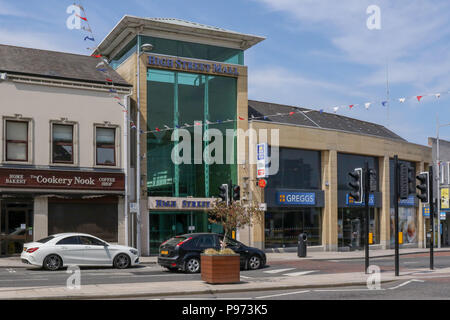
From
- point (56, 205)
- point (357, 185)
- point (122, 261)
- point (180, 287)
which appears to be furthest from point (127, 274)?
point (56, 205)

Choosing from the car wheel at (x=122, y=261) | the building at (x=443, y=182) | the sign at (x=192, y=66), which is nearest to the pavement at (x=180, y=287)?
the car wheel at (x=122, y=261)

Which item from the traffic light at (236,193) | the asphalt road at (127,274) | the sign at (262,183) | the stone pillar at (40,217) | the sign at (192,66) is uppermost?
the sign at (192,66)

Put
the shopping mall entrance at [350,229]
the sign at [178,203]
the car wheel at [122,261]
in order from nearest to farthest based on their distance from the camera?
the car wheel at [122,261]
the sign at [178,203]
the shopping mall entrance at [350,229]

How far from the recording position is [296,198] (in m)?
34.8

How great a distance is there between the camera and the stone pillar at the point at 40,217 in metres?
26.7

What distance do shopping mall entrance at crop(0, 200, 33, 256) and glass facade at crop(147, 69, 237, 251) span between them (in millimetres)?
6406

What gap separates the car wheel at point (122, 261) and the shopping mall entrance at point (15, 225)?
6237 mm

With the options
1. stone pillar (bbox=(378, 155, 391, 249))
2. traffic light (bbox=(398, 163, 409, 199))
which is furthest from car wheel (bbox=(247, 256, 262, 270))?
stone pillar (bbox=(378, 155, 391, 249))

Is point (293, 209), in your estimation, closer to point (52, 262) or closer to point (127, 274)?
point (127, 274)

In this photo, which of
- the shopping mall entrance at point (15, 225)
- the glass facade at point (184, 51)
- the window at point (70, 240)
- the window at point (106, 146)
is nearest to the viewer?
the window at point (70, 240)

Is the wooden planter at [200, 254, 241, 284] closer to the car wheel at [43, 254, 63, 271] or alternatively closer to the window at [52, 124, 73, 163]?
the car wheel at [43, 254, 63, 271]

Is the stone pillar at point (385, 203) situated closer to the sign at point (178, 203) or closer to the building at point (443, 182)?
the building at point (443, 182)

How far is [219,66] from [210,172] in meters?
6.07
